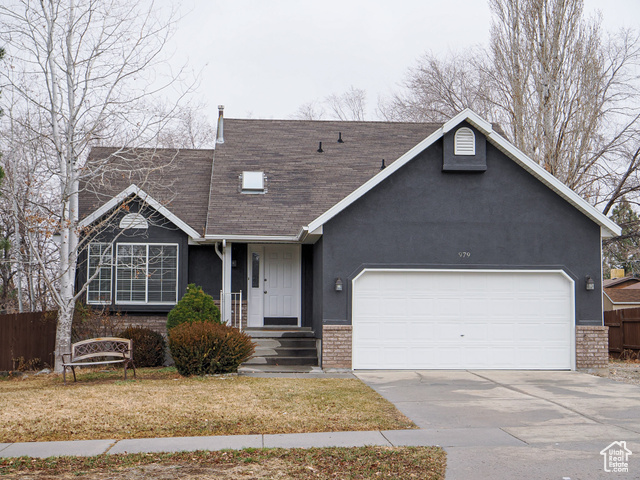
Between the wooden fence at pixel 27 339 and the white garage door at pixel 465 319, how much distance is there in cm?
728

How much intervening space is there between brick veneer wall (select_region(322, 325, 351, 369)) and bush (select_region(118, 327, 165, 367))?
13.3 ft

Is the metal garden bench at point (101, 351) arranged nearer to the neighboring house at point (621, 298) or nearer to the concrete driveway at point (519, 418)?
the concrete driveway at point (519, 418)

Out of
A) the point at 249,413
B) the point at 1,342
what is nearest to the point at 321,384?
the point at 249,413

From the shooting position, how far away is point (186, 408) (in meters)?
9.23

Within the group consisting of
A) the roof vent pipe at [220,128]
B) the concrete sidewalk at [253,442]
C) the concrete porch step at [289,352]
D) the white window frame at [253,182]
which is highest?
the roof vent pipe at [220,128]

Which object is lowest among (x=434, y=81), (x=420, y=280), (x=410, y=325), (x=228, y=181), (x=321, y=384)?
(x=321, y=384)

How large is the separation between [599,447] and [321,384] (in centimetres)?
556

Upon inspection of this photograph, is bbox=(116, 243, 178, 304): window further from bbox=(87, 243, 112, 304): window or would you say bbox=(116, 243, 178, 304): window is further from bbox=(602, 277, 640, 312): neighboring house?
bbox=(602, 277, 640, 312): neighboring house

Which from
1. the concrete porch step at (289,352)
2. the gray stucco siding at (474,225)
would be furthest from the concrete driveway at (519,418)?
the gray stucco siding at (474,225)

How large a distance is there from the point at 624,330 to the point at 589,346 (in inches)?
293

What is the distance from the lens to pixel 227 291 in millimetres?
15781

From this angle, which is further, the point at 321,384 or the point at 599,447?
the point at 321,384

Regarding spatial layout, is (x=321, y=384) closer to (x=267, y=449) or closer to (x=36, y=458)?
(x=267, y=449)

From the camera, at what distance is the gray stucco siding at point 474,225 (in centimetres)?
1405
